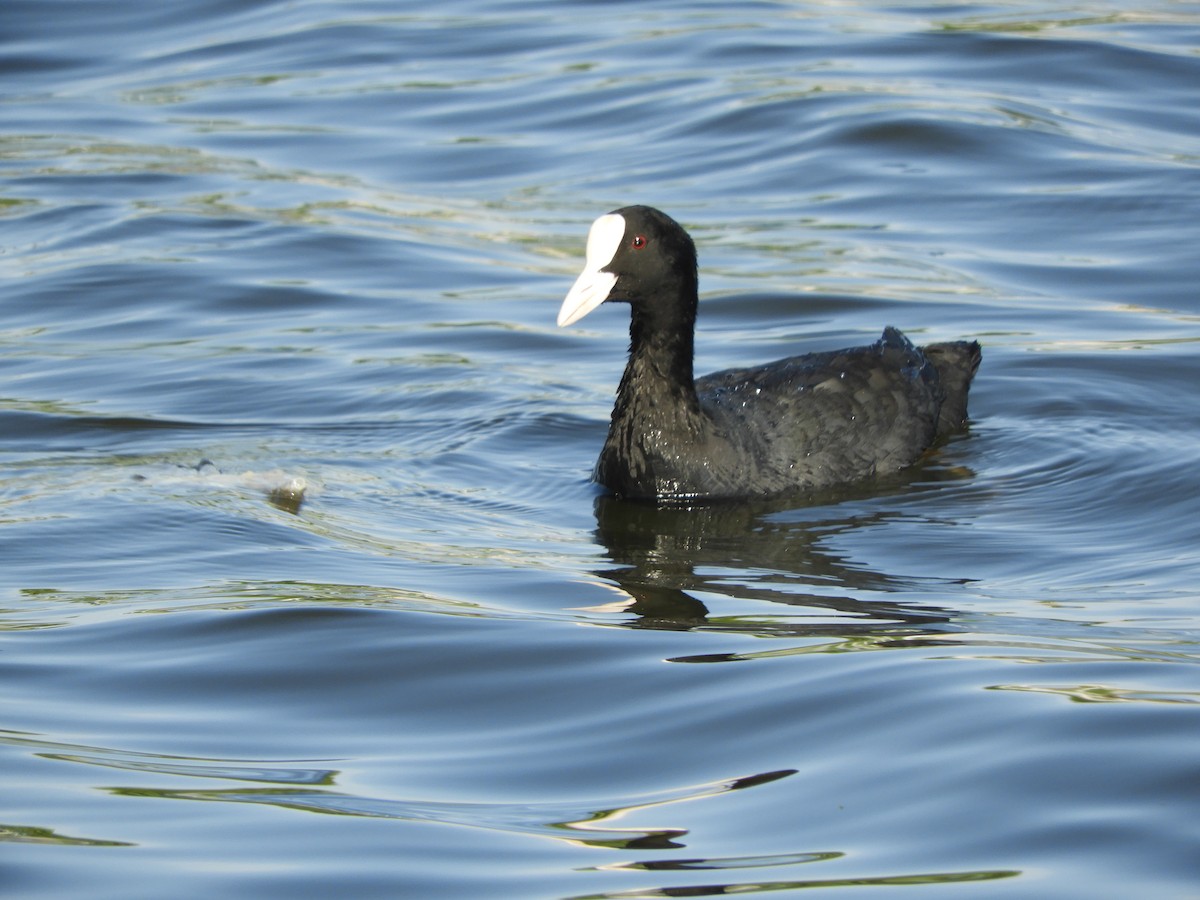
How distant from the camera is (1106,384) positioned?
8992 millimetres

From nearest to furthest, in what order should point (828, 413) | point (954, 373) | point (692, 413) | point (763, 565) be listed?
point (763, 565)
point (692, 413)
point (828, 413)
point (954, 373)

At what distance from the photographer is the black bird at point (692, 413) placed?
24.7ft

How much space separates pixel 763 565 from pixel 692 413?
3.97ft

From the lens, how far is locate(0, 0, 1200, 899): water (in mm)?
4012

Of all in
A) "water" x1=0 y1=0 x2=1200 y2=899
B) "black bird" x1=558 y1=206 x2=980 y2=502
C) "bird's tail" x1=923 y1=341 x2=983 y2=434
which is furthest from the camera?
"bird's tail" x1=923 y1=341 x2=983 y2=434

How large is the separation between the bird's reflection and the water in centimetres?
3

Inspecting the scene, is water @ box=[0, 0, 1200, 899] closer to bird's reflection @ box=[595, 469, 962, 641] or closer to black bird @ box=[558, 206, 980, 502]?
bird's reflection @ box=[595, 469, 962, 641]

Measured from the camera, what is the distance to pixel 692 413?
7.78 m

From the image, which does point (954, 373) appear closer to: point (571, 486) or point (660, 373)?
point (660, 373)

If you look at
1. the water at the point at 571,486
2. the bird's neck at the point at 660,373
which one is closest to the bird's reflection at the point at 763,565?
the water at the point at 571,486

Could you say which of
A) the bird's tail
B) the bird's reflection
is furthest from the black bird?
the bird's tail

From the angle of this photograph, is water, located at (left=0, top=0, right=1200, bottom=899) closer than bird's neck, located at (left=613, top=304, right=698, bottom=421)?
Yes

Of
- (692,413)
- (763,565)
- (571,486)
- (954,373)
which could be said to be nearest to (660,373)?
(692,413)

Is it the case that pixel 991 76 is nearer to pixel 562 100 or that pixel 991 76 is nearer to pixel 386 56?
pixel 562 100
